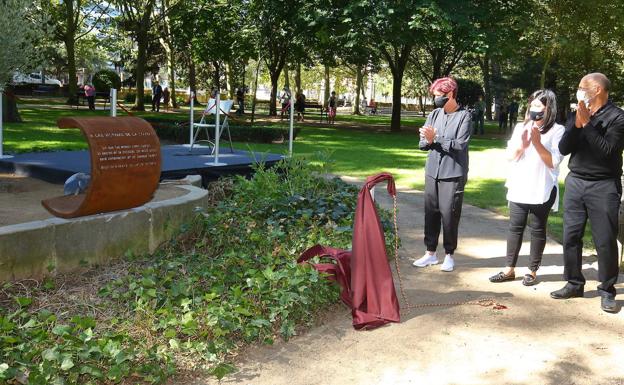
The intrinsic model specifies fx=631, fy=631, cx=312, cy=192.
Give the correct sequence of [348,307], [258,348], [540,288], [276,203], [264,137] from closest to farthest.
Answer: [258,348] → [348,307] → [540,288] → [276,203] → [264,137]

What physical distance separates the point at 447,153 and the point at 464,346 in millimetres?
2118

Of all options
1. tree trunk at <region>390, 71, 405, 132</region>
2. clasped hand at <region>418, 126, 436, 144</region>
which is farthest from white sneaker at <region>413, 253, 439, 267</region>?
tree trunk at <region>390, 71, 405, 132</region>

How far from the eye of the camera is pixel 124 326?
4.32 meters

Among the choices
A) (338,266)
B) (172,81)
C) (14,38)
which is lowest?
(338,266)

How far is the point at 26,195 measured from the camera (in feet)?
26.5

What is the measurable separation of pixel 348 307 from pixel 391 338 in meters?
0.66

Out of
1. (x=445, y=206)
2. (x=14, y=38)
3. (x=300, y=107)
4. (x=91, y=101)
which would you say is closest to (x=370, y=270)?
(x=445, y=206)

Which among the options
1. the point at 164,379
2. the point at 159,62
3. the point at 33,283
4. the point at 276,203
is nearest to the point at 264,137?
the point at 276,203

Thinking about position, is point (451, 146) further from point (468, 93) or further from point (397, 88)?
point (468, 93)

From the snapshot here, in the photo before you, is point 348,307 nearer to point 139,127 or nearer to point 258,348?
point 258,348

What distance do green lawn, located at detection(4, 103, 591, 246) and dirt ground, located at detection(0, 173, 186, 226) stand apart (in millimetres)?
1776

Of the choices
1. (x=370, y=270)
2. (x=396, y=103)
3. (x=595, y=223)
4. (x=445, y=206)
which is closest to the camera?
(x=370, y=270)

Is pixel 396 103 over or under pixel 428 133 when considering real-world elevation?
over

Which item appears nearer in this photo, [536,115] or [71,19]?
[536,115]
